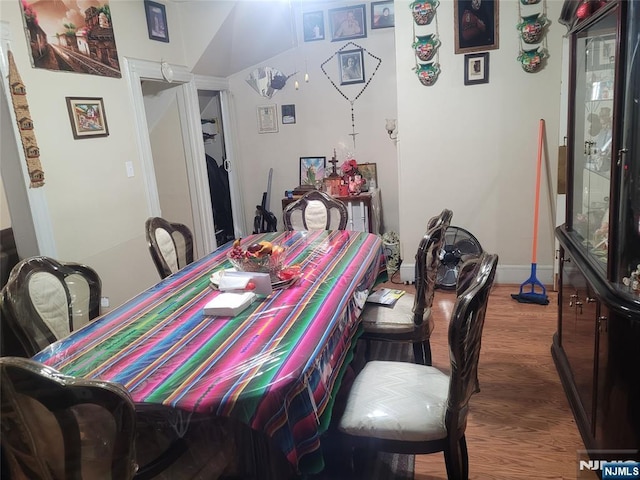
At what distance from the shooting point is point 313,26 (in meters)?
4.82

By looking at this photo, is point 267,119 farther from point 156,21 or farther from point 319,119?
point 156,21

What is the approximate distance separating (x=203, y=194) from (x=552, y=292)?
3.28m

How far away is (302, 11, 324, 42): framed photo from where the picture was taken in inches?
188

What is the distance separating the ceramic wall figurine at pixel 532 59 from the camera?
3379 millimetres

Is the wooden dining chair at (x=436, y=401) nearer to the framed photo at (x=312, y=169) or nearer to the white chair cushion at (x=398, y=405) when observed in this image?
the white chair cushion at (x=398, y=405)

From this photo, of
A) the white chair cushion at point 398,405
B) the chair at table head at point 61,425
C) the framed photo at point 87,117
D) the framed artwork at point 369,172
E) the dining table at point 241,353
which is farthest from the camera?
the framed artwork at point 369,172

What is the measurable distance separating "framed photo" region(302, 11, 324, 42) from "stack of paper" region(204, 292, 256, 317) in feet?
12.4

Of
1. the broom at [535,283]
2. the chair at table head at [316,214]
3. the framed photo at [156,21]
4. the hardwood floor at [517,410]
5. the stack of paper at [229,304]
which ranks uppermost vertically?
the framed photo at [156,21]

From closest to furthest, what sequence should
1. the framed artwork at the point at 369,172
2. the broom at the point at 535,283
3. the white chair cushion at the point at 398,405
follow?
the white chair cushion at the point at 398,405, the broom at the point at 535,283, the framed artwork at the point at 369,172

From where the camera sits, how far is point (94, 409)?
1.00 metres

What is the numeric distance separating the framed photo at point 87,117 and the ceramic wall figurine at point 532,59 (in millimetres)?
3076

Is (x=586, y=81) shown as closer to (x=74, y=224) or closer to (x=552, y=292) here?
(x=552, y=292)

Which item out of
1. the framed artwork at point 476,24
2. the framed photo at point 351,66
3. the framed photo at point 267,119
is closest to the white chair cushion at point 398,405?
the framed artwork at point 476,24

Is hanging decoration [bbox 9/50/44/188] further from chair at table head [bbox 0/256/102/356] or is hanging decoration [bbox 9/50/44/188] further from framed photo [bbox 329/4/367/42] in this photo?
framed photo [bbox 329/4/367/42]
